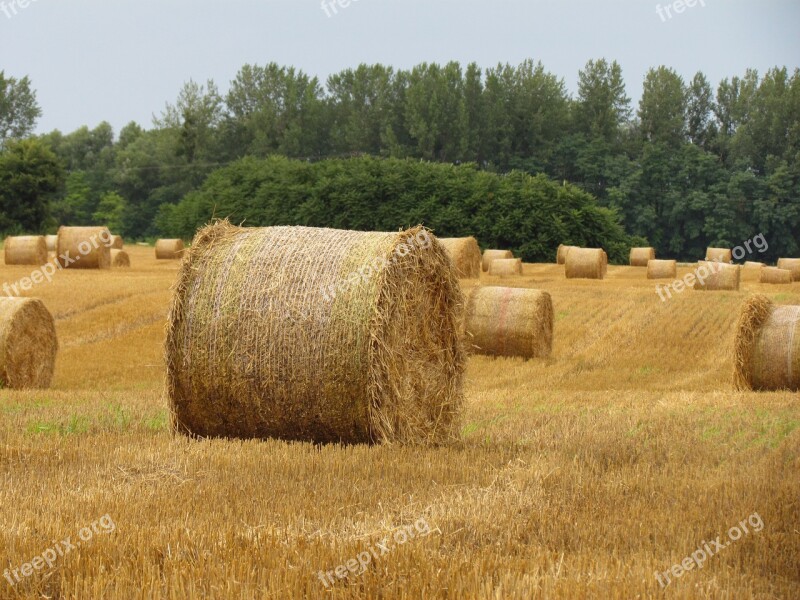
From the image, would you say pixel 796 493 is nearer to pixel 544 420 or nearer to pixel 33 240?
pixel 544 420

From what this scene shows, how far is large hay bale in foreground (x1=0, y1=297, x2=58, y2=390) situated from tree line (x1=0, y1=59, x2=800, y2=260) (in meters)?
35.1

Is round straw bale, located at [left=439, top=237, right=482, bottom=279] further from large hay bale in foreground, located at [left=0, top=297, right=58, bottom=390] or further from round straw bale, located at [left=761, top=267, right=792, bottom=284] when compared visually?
large hay bale in foreground, located at [left=0, top=297, right=58, bottom=390]

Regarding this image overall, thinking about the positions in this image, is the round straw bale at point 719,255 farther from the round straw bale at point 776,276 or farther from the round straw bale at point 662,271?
the round straw bale at point 776,276

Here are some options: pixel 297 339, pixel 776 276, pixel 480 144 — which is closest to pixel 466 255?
pixel 776 276

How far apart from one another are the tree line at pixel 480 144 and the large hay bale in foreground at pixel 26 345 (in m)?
35.1

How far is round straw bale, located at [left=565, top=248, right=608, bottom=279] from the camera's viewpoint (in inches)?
1166

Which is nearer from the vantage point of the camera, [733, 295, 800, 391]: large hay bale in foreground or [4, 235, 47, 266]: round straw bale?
[733, 295, 800, 391]: large hay bale in foreground

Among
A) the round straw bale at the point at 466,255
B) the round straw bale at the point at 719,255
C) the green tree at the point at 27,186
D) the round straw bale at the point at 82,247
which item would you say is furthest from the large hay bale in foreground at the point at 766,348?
the green tree at the point at 27,186

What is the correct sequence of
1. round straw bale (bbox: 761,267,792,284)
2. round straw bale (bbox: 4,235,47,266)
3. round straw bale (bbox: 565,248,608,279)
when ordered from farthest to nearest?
round straw bale (bbox: 761,267,792,284), round straw bale (bbox: 565,248,608,279), round straw bale (bbox: 4,235,47,266)

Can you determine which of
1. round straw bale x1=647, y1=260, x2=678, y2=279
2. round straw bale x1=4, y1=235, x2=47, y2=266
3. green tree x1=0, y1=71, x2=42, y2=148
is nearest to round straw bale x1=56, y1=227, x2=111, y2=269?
round straw bale x1=4, y1=235, x2=47, y2=266

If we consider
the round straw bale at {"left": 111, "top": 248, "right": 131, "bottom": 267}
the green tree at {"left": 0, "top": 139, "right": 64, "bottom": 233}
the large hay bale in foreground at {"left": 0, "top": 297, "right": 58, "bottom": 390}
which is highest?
the green tree at {"left": 0, "top": 139, "right": 64, "bottom": 233}

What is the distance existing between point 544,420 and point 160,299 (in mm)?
13253

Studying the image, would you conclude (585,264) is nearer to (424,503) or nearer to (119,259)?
(119,259)

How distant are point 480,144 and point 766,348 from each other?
5558 cm
